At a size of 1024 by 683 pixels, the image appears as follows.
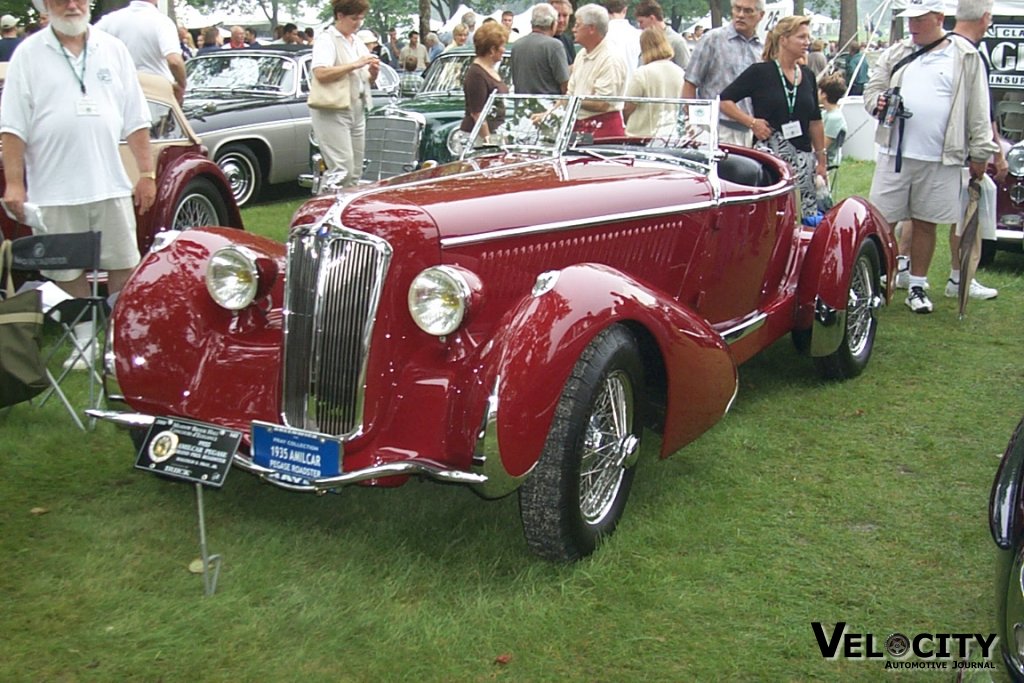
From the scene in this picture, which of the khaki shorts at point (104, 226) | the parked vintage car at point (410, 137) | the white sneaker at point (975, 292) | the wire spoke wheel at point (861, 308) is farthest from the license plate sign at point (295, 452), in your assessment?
the parked vintage car at point (410, 137)

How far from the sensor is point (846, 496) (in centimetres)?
450

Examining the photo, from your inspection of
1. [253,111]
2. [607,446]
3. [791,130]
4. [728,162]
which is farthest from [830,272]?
[253,111]

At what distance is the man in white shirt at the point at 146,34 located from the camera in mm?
8109

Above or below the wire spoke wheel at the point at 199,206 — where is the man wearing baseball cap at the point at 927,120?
above

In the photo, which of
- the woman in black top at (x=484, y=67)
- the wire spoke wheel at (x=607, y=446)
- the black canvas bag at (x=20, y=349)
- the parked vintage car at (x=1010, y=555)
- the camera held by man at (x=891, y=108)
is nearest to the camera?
the parked vintage car at (x=1010, y=555)

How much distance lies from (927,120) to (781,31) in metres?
1.10

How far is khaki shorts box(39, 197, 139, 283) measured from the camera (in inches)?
213

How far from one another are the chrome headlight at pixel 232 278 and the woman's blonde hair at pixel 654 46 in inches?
172

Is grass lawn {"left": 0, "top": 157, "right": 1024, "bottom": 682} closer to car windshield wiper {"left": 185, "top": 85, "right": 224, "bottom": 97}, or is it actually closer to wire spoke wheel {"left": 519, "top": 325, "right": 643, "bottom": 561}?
wire spoke wheel {"left": 519, "top": 325, "right": 643, "bottom": 561}

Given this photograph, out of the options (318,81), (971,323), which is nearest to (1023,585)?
(971,323)

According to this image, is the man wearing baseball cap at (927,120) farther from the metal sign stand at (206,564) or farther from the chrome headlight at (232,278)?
the metal sign stand at (206,564)

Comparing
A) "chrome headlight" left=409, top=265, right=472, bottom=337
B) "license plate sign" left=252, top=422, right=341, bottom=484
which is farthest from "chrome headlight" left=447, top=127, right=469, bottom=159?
"license plate sign" left=252, top=422, right=341, bottom=484

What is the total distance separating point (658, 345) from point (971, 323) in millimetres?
4014

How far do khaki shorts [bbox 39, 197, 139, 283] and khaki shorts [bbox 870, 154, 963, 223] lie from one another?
4707 mm
